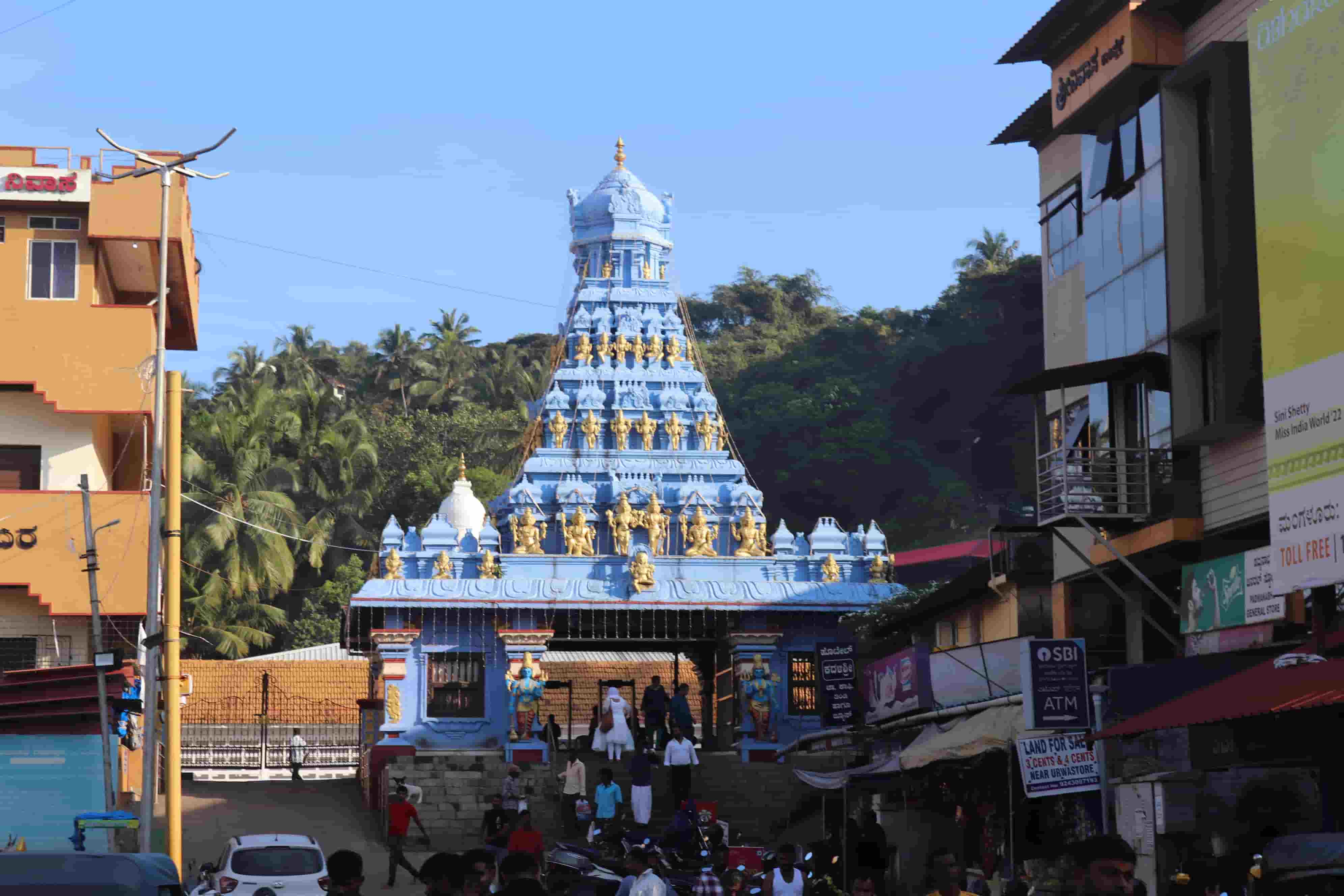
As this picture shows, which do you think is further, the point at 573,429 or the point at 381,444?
the point at 381,444

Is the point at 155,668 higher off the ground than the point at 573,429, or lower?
lower

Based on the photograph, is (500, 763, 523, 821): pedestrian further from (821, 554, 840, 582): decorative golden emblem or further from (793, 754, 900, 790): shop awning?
(821, 554, 840, 582): decorative golden emblem

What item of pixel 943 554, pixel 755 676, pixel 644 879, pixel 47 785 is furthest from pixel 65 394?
pixel 943 554

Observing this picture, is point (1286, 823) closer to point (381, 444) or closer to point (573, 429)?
point (573, 429)

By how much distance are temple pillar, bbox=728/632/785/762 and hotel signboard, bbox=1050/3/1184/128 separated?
54.8ft

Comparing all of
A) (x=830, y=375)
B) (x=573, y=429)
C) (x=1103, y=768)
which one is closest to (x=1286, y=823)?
(x=1103, y=768)

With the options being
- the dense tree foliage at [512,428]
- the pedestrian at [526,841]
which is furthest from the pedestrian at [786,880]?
the dense tree foliage at [512,428]

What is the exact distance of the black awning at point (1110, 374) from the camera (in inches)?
880

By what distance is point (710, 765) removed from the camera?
3525 centimetres

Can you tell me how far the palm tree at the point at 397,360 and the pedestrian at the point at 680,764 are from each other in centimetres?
4636

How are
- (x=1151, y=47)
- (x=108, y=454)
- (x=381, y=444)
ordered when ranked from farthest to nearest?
(x=381, y=444), (x=108, y=454), (x=1151, y=47)

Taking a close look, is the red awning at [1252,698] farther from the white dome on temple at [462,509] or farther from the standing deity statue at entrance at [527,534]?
the white dome on temple at [462,509]

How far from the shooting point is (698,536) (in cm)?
4184

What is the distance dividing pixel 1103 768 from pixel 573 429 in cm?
2450
